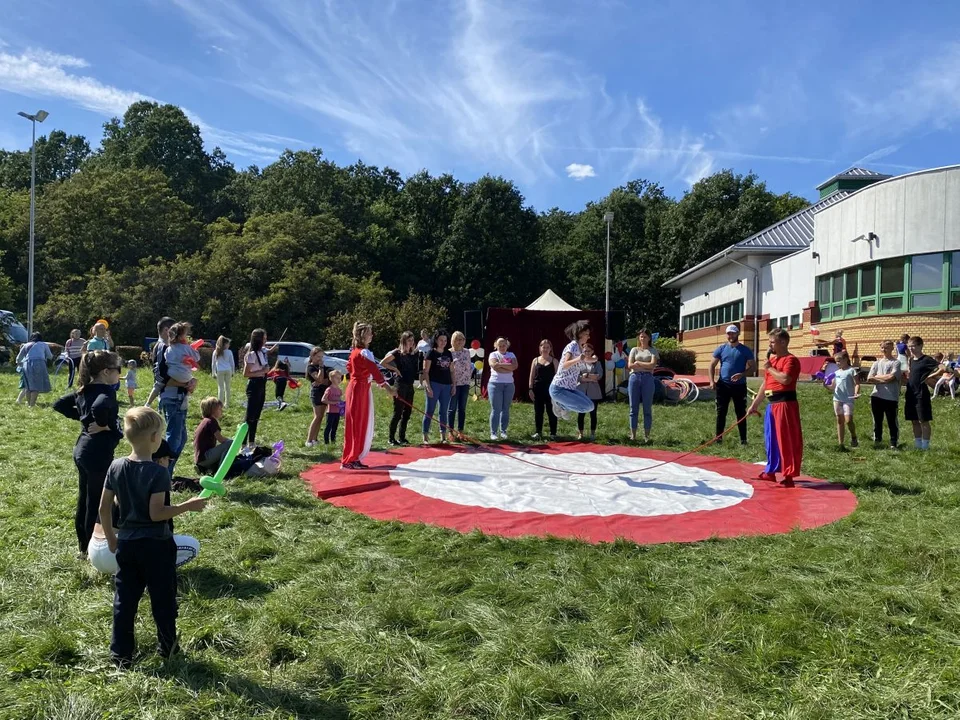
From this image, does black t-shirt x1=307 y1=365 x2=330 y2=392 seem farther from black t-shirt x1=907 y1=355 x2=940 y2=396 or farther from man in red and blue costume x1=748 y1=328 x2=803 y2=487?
black t-shirt x1=907 y1=355 x2=940 y2=396

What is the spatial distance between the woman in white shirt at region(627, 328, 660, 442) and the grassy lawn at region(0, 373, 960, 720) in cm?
452

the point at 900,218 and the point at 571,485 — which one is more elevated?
the point at 900,218

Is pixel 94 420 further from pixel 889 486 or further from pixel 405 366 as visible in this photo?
pixel 889 486

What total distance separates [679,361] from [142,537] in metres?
26.4

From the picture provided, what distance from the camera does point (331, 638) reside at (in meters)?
3.30

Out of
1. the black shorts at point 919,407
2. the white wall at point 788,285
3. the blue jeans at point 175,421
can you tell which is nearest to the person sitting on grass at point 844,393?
the black shorts at point 919,407

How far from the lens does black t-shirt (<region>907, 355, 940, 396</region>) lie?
9055 mm

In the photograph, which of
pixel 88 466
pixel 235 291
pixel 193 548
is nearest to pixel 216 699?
pixel 193 548

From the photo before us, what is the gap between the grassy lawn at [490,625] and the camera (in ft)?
9.07

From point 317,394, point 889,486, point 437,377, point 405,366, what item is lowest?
point 889,486

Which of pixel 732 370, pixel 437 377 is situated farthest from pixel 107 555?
pixel 732 370

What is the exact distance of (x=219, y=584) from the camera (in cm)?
403

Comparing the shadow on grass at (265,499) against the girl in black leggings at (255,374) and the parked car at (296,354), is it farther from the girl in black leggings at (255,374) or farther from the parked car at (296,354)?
the parked car at (296,354)

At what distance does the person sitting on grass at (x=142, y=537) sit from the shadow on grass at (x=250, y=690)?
151 mm
